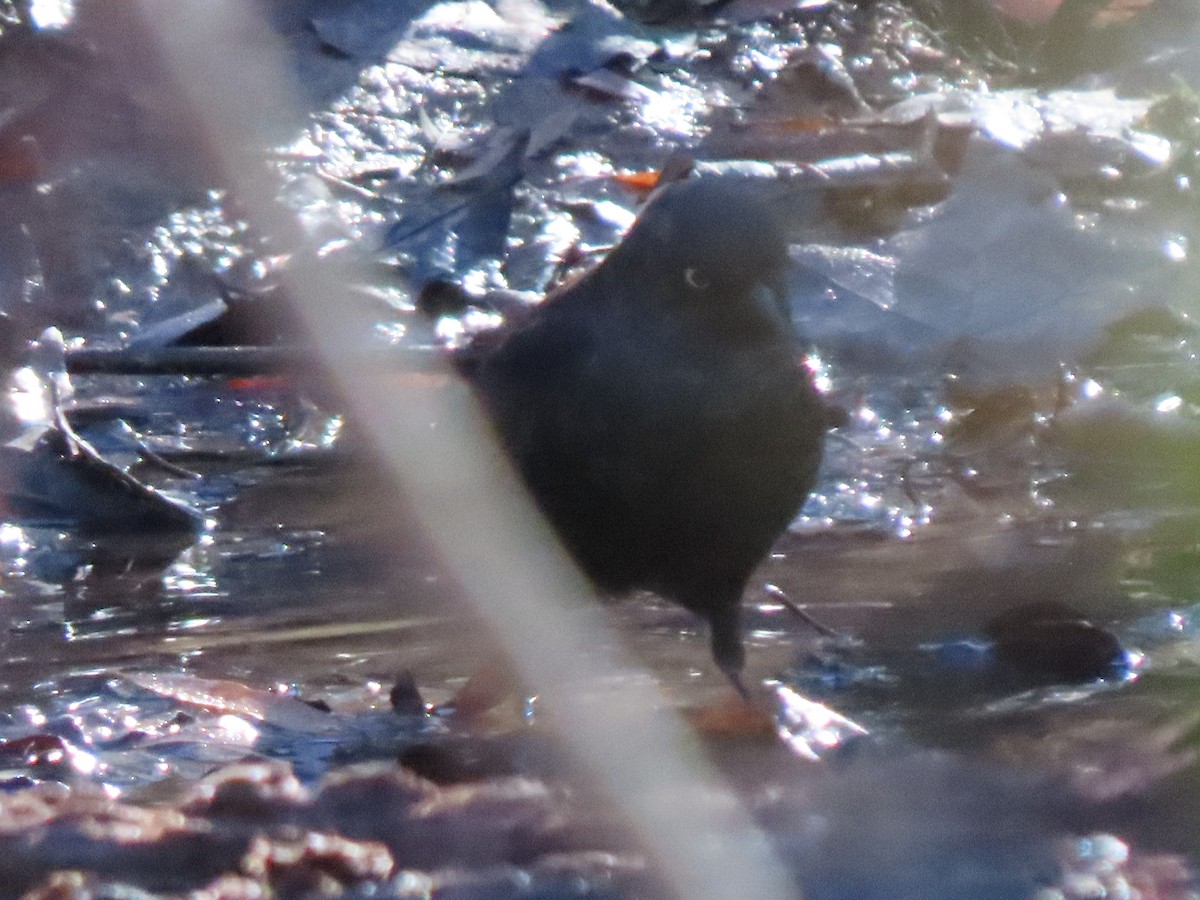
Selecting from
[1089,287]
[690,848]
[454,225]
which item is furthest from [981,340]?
[690,848]

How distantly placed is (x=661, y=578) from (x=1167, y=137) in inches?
197

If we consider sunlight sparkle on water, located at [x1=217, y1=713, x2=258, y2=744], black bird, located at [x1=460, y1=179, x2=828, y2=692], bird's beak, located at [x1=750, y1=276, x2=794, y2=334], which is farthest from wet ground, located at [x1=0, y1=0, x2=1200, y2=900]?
bird's beak, located at [x1=750, y1=276, x2=794, y2=334]

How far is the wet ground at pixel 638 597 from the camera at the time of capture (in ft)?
8.54

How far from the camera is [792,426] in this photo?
3996 millimetres

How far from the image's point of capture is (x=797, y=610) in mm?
4344

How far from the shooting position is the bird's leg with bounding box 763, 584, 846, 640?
4.21 metres

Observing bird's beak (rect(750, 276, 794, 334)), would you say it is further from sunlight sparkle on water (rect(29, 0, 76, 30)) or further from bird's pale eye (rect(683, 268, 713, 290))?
sunlight sparkle on water (rect(29, 0, 76, 30))

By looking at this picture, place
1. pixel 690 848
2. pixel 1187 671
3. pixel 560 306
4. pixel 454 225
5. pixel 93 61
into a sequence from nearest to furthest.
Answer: pixel 690 848 → pixel 1187 671 → pixel 560 306 → pixel 454 225 → pixel 93 61

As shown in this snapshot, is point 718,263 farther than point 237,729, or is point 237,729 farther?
point 718,263

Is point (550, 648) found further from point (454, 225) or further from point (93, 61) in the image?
point (93, 61)

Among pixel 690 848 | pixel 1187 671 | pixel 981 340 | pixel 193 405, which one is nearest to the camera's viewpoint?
pixel 690 848

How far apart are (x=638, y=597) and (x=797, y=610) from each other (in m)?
0.44

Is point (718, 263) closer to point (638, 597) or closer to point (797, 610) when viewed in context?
point (797, 610)

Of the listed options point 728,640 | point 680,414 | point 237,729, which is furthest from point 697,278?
point 237,729
